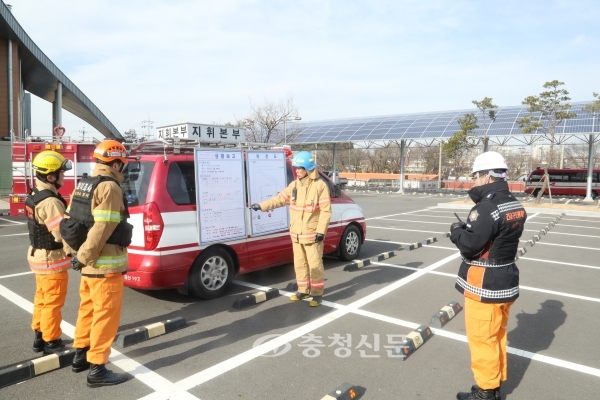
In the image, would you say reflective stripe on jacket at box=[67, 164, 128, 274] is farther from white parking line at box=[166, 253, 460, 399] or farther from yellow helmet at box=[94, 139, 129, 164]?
white parking line at box=[166, 253, 460, 399]

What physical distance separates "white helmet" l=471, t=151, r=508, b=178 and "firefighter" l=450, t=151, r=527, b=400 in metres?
0.01

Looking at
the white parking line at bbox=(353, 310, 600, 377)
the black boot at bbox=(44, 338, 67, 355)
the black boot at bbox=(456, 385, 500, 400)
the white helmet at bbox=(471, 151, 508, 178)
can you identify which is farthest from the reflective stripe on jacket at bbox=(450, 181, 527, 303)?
the black boot at bbox=(44, 338, 67, 355)

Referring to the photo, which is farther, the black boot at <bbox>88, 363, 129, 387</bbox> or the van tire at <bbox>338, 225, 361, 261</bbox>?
the van tire at <bbox>338, 225, 361, 261</bbox>

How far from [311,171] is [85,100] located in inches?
1490

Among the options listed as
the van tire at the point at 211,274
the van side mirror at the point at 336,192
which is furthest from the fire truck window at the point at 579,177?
the van tire at the point at 211,274

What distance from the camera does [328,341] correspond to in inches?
173

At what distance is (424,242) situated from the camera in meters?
10.2

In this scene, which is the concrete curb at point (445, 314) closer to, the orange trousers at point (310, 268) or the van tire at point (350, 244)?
the orange trousers at point (310, 268)

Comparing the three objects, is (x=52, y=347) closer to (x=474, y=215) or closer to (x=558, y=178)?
(x=474, y=215)

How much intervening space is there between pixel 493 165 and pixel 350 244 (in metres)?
4.93

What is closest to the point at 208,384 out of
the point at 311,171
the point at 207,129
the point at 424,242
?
the point at 311,171

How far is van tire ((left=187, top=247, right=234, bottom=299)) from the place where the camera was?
17.6ft

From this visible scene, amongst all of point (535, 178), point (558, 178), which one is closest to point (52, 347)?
point (535, 178)

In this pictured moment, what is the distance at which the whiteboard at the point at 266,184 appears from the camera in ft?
19.9
